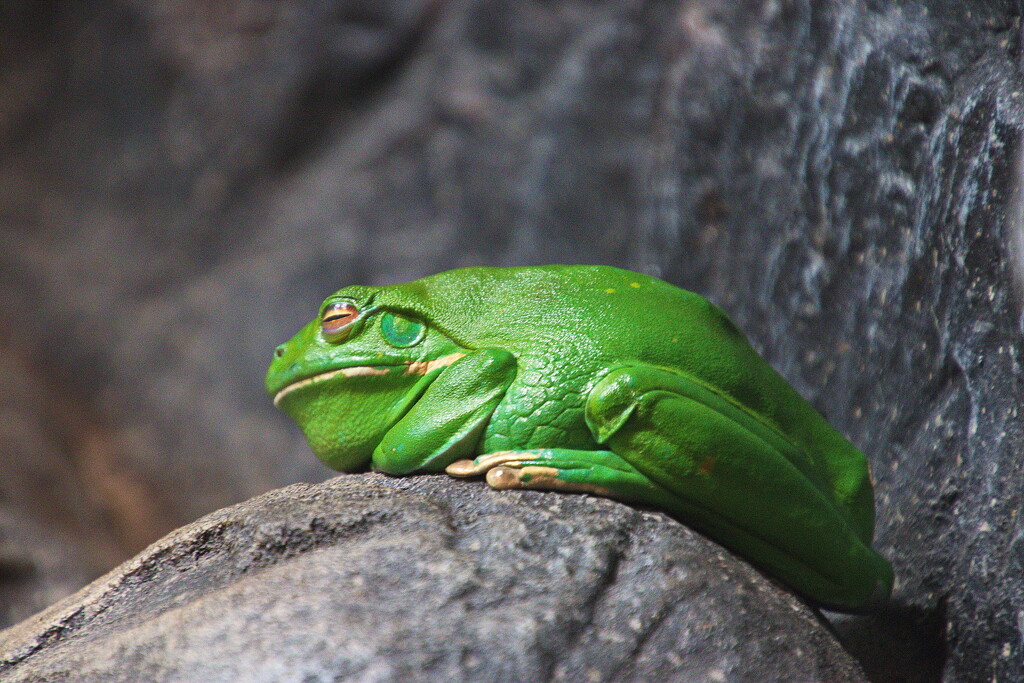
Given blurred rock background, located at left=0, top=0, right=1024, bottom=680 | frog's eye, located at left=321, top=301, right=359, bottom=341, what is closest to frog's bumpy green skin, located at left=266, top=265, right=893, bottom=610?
frog's eye, located at left=321, top=301, right=359, bottom=341

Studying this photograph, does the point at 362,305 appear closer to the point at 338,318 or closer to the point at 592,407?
the point at 338,318

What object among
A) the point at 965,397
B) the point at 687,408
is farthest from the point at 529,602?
the point at 965,397

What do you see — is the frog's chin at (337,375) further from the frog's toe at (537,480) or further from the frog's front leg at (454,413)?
the frog's toe at (537,480)

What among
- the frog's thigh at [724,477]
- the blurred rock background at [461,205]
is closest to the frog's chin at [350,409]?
the frog's thigh at [724,477]

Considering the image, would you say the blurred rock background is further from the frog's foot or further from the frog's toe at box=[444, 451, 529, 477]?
the frog's toe at box=[444, 451, 529, 477]

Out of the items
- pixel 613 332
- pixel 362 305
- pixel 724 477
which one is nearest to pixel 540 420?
pixel 613 332

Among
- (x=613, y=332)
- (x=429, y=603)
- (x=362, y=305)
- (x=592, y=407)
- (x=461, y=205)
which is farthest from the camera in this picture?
(x=461, y=205)

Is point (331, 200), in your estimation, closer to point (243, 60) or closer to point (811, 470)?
point (243, 60)
